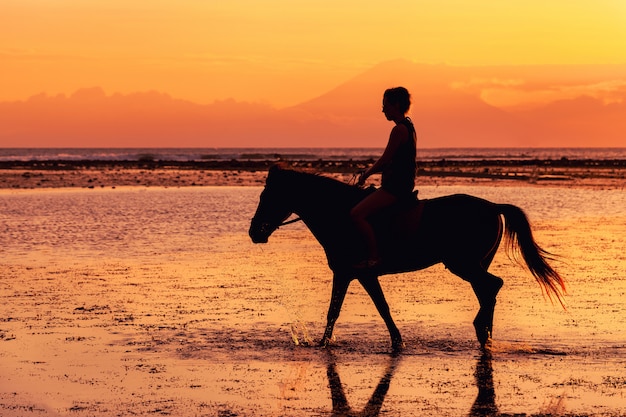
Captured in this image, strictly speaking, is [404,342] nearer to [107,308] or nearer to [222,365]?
[222,365]

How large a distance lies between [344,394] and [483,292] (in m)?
3.06

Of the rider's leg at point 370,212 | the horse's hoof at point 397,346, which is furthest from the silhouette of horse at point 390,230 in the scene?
the horse's hoof at point 397,346

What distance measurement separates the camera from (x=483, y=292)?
10867 mm

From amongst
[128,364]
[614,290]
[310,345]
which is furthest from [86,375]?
[614,290]

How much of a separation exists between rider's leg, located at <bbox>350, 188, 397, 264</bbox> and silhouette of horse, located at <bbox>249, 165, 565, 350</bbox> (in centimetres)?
12

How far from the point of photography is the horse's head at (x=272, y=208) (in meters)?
11.0

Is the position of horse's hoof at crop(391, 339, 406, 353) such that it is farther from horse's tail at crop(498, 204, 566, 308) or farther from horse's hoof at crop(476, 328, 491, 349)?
horse's tail at crop(498, 204, 566, 308)

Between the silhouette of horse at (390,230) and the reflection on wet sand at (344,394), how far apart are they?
1.10 m

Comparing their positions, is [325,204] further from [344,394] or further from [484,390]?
[484,390]

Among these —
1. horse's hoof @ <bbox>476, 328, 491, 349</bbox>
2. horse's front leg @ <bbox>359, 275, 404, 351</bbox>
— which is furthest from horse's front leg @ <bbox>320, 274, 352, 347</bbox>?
horse's hoof @ <bbox>476, 328, 491, 349</bbox>

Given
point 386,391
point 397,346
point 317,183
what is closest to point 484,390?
point 386,391

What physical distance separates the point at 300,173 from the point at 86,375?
3406mm

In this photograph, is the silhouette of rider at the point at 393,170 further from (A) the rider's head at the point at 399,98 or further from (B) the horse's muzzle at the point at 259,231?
(B) the horse's muzzle at the point at 259,231

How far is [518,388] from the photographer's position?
28.1 ft
